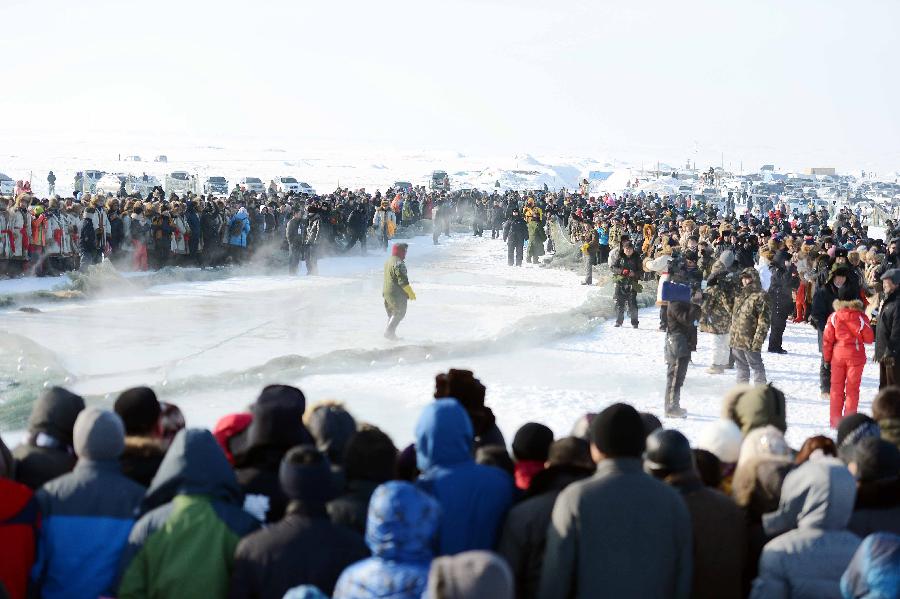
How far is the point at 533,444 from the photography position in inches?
182

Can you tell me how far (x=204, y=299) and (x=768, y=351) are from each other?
9344mm

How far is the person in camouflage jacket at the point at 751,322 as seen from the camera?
35.6ft

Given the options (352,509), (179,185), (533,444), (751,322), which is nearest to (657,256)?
(751,322)

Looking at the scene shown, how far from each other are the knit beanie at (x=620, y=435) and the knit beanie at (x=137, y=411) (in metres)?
2.09

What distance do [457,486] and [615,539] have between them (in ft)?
2.25

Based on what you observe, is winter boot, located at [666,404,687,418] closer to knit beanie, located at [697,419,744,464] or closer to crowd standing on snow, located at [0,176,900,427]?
crowd standing on snow, located at [0,176,900,427]

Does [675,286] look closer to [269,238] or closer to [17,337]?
[17,337]

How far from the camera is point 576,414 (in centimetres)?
1025

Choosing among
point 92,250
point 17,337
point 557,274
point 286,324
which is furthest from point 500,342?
point 557,274

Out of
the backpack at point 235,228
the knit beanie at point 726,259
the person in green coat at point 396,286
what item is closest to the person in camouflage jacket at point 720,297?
the knit beanie at point 726,259

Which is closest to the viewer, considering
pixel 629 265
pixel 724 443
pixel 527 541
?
pixel 527 541

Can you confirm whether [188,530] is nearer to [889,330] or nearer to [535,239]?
[889,330]

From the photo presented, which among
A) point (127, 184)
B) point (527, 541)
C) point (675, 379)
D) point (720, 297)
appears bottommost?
point (675, 379)

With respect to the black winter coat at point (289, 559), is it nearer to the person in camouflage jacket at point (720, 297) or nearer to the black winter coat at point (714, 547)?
the black winter coat at point (714, 547)
